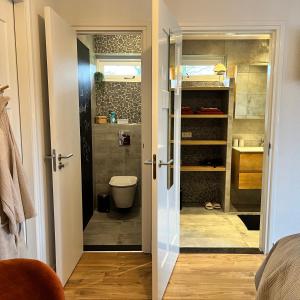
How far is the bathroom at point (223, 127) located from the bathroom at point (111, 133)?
0.69 metres

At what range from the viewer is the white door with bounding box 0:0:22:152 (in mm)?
1880

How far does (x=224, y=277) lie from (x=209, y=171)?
1.94 meters

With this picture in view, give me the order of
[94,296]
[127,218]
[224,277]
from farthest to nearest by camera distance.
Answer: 1. [127,218]
2. [224,277]
3. [94,296]

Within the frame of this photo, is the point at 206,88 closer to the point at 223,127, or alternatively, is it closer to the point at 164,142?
the point at 223,127

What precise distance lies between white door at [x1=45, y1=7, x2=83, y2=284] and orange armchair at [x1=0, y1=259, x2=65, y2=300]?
1.02 meters

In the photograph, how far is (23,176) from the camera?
5.69ft

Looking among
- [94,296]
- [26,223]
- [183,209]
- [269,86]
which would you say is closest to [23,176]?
[26,223]

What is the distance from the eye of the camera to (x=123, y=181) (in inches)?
158

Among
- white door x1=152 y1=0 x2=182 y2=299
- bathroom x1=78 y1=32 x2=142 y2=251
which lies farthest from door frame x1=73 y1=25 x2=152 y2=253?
bathroom x1=78 y1=32 x2=142 y2=251

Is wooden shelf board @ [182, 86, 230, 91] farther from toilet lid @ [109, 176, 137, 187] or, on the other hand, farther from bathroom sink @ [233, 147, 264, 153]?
toilet lid @ [109, 176, 137, 187]

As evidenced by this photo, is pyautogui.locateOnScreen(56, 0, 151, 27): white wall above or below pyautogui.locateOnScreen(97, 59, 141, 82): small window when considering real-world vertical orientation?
above

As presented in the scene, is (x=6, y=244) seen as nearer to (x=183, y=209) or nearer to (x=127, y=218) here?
(x=127, y=218)

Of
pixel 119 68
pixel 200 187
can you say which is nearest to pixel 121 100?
pixel 119 68

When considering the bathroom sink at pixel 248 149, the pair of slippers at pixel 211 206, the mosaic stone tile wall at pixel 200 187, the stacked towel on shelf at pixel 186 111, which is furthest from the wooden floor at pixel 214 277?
the stacked towel on shelf at pixel 186 111
